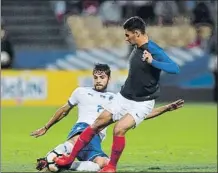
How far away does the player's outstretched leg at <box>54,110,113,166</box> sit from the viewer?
1020 cm

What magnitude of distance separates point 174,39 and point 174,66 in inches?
809

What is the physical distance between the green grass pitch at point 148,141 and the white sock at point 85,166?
90 cm

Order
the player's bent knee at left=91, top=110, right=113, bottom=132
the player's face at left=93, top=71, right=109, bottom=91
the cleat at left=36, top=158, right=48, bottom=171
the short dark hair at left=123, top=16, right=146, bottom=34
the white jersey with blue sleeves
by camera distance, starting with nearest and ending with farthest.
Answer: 1. the short dark hair at left=123, top=16, right=146, bottom=34
2. the player's bent knee at left=91, top=110, right=113, bottom=132
3. the cleat at left=36, top=158, right=48, bottom=171
4. the player's face at left=93, top=71, right=109, bottom=91
5. the white jersey with blue sleeves

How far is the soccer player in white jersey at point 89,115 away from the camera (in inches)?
424

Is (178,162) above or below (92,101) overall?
below

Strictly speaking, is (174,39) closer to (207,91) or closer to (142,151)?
(207,91)

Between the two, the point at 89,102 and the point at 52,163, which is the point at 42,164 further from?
the point at 89,102

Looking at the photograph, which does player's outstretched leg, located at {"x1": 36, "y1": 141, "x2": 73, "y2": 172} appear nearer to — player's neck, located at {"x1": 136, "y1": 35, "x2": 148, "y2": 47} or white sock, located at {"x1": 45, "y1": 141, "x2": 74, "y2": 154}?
white sock, located at {"x1": 45, "y1": 141, "x2": 74, "y2": 154}

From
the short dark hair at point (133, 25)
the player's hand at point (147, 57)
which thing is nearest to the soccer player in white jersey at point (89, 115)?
the player's hand at point (147, 57)

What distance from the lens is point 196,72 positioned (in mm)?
28344

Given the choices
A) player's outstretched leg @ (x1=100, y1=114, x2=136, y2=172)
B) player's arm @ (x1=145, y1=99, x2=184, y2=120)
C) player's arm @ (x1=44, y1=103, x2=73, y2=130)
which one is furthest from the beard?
player's outstretched leg @ (x1=100, y1=114, x2=136, y2=172)

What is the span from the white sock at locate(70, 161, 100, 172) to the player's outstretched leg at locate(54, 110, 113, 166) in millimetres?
315

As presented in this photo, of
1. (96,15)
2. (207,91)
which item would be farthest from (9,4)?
(207,91)

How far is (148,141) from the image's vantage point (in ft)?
54.9
